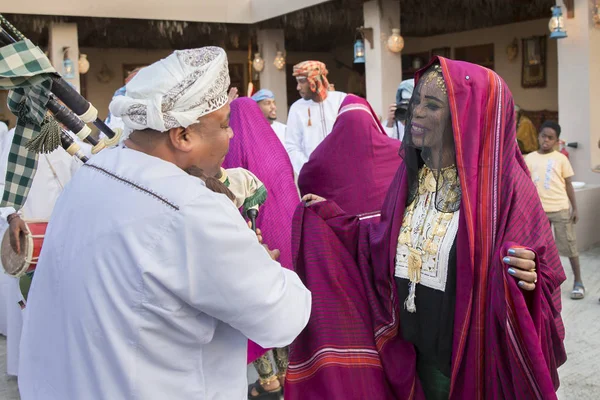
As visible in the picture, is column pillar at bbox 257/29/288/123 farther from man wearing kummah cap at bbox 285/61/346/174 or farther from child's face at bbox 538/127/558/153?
child's face at bbox 538/127/558/153

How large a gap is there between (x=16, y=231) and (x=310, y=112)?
3.65 meters

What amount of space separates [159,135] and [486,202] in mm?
1143

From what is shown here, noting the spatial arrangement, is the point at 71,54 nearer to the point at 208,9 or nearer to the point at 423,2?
the point at 208,9

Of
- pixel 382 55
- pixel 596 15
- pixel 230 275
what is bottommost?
pixel 230 275

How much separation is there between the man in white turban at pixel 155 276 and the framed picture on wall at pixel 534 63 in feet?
39.6

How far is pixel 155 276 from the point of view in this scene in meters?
1.33

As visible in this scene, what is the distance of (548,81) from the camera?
41.2ft

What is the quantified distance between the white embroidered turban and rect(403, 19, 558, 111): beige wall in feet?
39.3

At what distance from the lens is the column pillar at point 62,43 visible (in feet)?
37.2

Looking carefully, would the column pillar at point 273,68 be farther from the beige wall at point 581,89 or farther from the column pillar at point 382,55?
the beige wall at point 581,89

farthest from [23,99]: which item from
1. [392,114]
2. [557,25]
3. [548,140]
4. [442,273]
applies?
[557,25]

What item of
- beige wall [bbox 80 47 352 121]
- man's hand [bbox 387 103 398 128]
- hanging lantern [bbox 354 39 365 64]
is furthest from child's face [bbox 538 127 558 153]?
beige wall [bbox 80 47 352 121]

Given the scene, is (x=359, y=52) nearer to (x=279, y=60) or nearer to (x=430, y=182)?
(x=279, y=60)

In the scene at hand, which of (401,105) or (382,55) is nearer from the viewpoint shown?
(401,105)
